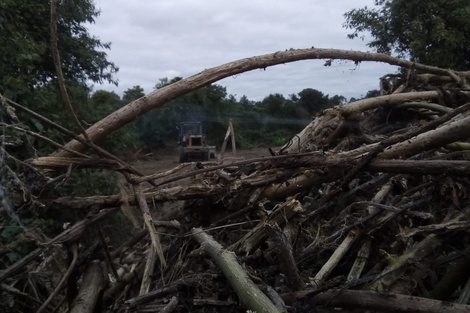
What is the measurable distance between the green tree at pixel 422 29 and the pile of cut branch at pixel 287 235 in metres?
6.91

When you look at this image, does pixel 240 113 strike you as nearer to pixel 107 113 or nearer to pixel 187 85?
pixel 107 113

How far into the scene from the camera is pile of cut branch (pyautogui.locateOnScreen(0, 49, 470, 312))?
231 cm

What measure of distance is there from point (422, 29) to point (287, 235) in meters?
8.55

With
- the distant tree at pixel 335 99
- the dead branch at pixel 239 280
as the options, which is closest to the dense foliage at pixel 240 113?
the distant tree at pixel 335 99

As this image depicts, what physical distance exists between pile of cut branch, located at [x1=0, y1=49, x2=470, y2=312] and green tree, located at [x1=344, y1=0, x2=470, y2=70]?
6.91 m

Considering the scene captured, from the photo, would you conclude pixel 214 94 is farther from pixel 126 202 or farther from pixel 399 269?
pixel 399 269

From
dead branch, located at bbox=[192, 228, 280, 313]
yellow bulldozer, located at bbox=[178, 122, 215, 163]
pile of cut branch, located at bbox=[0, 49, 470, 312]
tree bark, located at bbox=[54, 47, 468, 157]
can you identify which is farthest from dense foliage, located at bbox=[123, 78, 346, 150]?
dead branch, located at bbox=[192, 228, 280, 313]

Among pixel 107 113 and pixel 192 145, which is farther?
pixel 192 145

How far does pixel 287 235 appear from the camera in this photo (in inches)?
101

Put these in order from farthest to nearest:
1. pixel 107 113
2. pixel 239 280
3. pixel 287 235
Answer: pixel 107 113, pixel 287 235, pixel 239 280

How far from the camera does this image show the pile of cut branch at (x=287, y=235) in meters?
2.31

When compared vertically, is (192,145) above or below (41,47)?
below

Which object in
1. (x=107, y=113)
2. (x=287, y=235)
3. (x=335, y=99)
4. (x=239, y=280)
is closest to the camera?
(x=239, y=280)

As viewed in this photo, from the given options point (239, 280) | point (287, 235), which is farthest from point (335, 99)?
point (239, 280)
